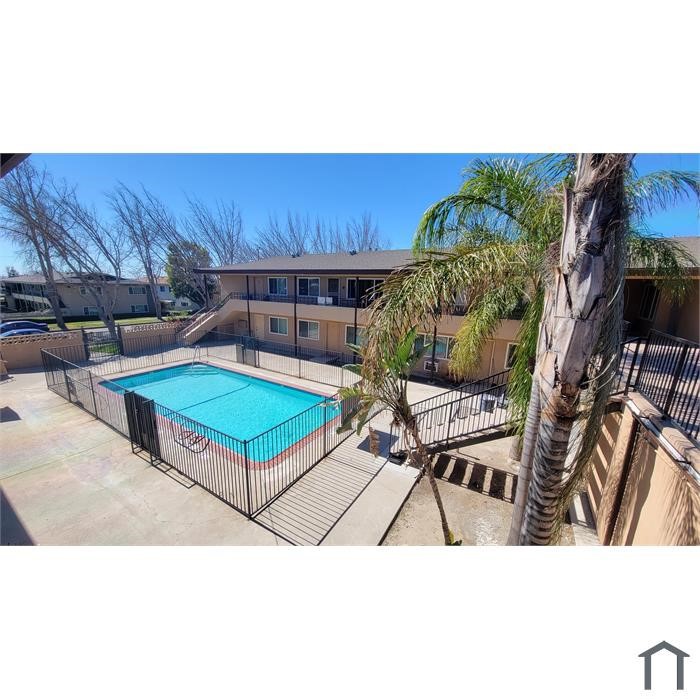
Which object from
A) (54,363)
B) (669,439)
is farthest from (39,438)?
(669,439)

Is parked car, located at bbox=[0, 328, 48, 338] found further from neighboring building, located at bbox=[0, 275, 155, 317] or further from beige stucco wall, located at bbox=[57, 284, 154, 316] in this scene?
neighboring building, located at bbox=[0, 275, 155, 317]

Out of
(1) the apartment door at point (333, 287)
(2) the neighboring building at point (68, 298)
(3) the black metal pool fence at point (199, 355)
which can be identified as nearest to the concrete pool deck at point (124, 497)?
(3) the black metal pool fence at point (199, 355)

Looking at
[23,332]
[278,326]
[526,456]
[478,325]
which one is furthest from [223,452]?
[23,332]

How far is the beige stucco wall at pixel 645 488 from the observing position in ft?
10.6

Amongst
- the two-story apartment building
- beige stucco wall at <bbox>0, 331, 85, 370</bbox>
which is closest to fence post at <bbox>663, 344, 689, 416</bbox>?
the two-story apartment building

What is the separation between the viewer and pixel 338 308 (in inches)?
621

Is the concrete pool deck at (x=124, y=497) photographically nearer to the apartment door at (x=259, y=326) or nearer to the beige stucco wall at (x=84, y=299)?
the apartment door at (x=259, y=326)

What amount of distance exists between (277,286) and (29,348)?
525 inches

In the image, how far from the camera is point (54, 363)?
1213cm

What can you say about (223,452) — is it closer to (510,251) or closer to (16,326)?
(510,251)

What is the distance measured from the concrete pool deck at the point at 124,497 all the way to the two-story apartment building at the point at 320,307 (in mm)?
7594
